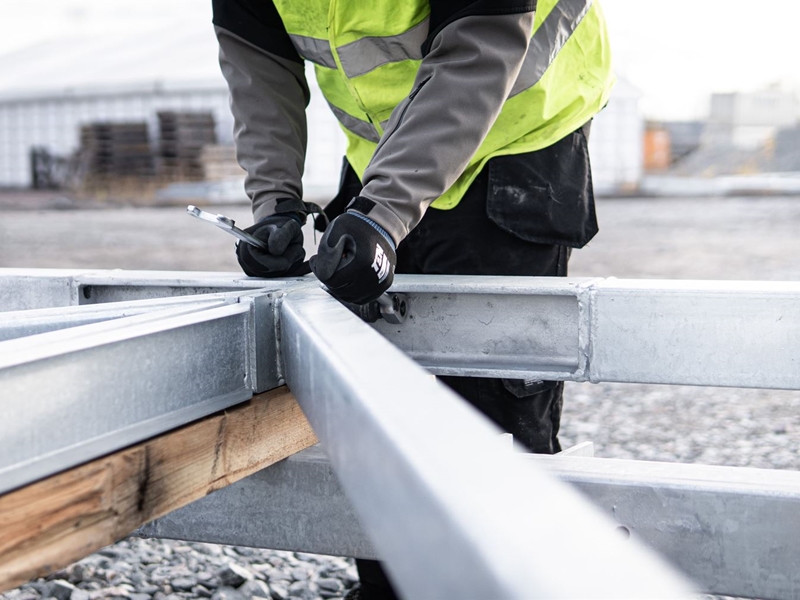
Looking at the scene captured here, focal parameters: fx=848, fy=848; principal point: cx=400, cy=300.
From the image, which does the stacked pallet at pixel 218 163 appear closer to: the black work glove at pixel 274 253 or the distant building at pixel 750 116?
the distant building at pixel 750 116

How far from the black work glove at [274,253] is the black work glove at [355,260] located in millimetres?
306

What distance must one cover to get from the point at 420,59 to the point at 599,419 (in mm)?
2507

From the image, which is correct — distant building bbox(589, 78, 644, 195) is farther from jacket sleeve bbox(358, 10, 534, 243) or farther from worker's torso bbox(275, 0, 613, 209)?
jacket sleeve bbox(358, 10, 534, 243)

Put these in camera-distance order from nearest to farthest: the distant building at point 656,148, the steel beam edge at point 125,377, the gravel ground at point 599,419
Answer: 1. the steel beam edge at point 125,377
2. the gravel ground at point 599,419
3. the distant building at point 656,148

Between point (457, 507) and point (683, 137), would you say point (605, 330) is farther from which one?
point (683, 137)

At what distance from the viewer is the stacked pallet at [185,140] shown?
15820mm

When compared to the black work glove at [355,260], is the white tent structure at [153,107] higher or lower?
higher

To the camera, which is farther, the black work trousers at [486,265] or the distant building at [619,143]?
the distant building at [619,143]

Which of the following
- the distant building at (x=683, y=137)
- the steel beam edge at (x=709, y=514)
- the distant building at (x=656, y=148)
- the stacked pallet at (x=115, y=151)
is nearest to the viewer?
the steel beam edge at (x=709, y=514)

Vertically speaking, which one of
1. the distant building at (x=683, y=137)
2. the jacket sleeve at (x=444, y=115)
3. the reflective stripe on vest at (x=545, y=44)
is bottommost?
the jacket sleeve at (x=444, y=115)

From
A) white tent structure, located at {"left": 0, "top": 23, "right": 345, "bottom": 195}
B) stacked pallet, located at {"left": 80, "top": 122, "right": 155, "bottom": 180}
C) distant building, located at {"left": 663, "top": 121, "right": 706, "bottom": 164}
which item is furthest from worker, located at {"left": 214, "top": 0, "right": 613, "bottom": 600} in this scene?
A: distant building, located at {"left": 663, "top": 121, "right": 706, "bottom": 164}

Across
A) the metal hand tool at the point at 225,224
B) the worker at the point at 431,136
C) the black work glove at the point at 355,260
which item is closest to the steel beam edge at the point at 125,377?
the black work glove at the point at 355,260

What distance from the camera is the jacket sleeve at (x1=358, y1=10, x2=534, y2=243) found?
1.68 m

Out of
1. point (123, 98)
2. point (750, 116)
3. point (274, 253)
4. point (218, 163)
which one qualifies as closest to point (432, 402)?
point (274, 253)
